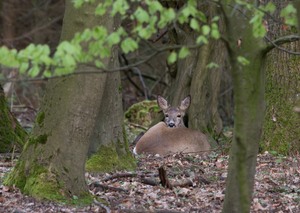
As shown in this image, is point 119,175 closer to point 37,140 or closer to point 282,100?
point 37,140

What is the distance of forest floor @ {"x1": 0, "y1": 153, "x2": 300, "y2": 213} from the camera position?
7.38 m

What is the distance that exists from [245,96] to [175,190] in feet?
8.64

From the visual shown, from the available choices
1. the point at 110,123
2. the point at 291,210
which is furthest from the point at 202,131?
the point at 291,210

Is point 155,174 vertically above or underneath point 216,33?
underneath

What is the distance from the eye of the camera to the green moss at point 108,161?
919 cm

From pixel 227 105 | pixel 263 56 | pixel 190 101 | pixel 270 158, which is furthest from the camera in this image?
pixel 227 105

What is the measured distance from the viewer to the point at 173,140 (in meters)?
12.5

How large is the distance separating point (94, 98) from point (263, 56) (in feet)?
6.41

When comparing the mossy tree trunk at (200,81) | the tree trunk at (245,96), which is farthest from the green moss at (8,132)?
the tree trunk at (245,96)

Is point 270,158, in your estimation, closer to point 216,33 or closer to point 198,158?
point 198,158

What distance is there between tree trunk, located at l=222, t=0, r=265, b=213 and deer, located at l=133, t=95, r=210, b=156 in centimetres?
526

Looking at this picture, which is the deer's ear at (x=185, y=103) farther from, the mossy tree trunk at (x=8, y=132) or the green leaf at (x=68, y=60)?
the green leaf at (x=68, y=60)

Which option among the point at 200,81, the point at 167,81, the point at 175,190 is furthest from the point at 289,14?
the point at 167,81

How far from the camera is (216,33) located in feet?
15.5
